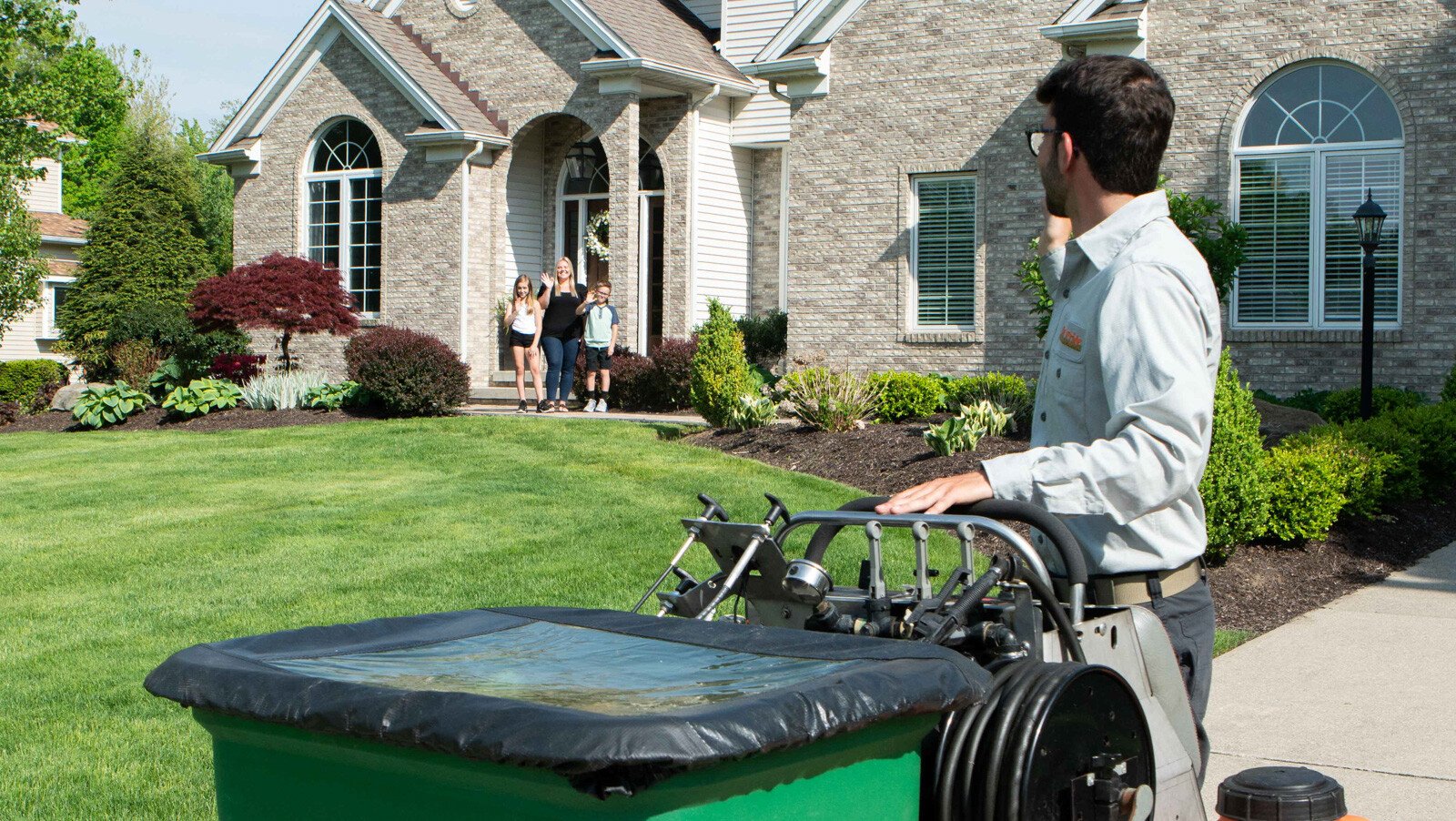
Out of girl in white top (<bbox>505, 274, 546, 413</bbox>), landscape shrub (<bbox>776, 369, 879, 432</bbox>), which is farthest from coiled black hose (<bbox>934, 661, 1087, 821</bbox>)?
girl in white top (<bbox>505, 274, 546, 413</bbox>)

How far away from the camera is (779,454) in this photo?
44.7ft

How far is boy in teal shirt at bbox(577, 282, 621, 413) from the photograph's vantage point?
62.0 feet

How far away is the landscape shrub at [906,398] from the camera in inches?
639

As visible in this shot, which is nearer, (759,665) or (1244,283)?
(759,665)

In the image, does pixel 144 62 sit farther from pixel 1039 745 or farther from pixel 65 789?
pixel 1039 745

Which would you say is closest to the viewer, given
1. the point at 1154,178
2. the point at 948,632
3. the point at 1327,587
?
the point at 948,632

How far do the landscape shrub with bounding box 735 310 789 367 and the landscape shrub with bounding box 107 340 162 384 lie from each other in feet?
30.5

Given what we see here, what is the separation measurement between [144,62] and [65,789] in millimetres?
52787

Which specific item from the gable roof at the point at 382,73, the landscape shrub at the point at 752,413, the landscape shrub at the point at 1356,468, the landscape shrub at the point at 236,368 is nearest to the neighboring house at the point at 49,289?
the gable roof at the point at 382,73

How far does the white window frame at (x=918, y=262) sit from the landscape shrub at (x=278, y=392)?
8.09m

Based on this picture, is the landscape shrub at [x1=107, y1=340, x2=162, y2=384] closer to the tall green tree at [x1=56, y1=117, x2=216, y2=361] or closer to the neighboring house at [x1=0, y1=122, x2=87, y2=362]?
A: the tall green tree at [x1=56, y1=117, x2=216, y2=361]

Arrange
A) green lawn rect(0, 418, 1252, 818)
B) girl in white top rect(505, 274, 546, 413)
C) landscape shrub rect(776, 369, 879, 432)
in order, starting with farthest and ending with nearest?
1. girl in white top rect(505, 274, 546, 413)
2. landscape shrub rect(776, 369, 879, 432)
3. green lawn rect(0, 418, 1252, 818)

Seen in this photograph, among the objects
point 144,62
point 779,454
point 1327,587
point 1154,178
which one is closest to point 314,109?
point 779,454

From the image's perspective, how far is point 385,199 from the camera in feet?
75.1
